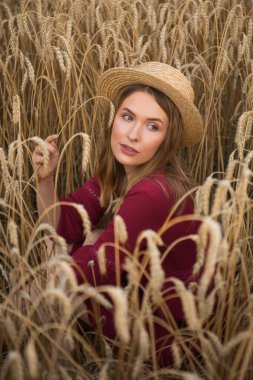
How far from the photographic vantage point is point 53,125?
2045 mm

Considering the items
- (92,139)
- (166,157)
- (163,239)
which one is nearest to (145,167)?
(166,157)

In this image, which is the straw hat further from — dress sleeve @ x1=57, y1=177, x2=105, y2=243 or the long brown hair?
dress sleeve @ x1=57, y1=177, x2=105, y2=243

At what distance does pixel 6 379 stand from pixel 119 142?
0.69m

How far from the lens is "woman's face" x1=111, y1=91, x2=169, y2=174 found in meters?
1.46

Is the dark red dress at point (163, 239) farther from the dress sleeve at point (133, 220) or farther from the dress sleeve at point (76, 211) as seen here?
the dress sleeve at point (76, 211)

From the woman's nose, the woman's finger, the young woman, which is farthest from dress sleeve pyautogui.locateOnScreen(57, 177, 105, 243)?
the woman's nose

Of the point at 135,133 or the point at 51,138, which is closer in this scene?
the point at 135,133

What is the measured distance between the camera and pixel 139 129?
4.77ft

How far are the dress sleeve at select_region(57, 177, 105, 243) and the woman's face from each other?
24 cm

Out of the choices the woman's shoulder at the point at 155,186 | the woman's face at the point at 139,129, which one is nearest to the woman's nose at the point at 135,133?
the woman's face at the point at 139,129

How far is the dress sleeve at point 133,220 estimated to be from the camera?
133 centimetres

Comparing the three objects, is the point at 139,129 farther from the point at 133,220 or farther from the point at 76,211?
the point at 76,211

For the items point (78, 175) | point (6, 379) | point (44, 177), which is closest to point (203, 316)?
point (6, 379)

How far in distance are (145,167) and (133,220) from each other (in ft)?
0.77
